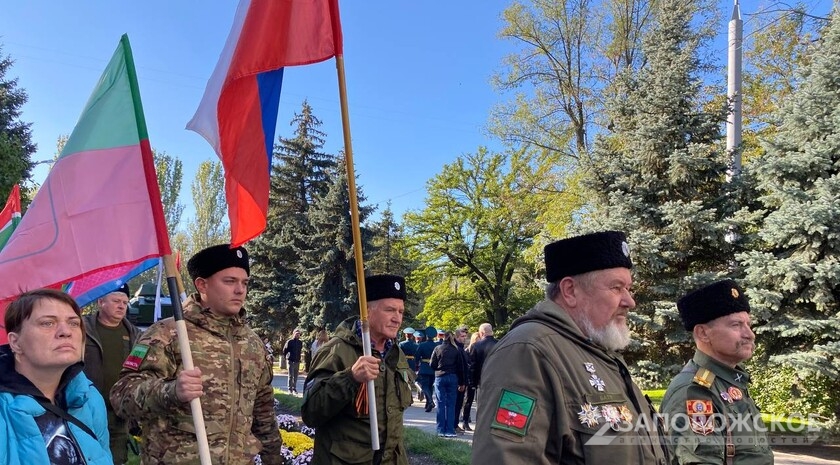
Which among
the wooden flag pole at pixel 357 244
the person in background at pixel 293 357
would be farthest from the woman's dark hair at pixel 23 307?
the person in background at pixel 293 357

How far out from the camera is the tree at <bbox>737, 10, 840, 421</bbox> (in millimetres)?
10039

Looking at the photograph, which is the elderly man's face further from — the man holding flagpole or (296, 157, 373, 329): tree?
(296, 157, 373, 329): tree

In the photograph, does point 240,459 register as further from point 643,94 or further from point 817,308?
point 643,94

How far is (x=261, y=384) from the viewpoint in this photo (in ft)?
12.7

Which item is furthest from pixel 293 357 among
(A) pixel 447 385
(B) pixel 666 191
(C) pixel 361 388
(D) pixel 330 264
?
(C) pixel 361 388

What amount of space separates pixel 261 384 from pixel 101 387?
100 inches

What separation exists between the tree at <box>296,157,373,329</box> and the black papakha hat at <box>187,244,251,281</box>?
2638 cm

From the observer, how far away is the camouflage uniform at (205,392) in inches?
127

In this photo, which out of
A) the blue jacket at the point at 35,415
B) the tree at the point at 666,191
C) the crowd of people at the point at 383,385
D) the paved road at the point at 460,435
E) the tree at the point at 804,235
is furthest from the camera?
the tree at the point at 666,191

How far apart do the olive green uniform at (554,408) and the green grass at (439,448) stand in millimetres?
5759

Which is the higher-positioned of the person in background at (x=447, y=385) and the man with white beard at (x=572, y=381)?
the man with white beard at (x=572, y=381)

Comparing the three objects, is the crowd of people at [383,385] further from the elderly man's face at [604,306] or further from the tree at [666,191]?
the tree at [666,191]

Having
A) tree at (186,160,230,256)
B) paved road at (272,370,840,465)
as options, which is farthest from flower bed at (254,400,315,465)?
tree at (186,160,230,256)

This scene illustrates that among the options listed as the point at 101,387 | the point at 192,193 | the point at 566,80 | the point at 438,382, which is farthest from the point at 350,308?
the point at 192,193
